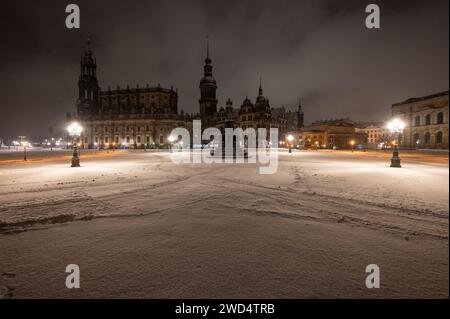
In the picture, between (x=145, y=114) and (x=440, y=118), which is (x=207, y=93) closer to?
(x=145, y=114)

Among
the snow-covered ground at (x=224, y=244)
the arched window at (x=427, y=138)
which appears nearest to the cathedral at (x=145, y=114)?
the arched window at (x=427, y=138)

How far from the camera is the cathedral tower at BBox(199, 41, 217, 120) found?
96.2 meters

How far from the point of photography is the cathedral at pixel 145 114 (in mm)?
87750

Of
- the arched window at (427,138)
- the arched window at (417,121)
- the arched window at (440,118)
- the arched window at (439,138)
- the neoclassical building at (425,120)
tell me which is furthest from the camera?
the arched window at (417,121)

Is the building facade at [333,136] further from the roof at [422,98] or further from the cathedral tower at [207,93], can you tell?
the cathedral tower at [207,93]

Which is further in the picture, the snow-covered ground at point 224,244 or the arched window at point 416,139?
the arched window at point 416,139

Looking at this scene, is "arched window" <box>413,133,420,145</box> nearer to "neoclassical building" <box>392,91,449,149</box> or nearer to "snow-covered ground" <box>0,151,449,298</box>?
"neoclassical building" <box>392,91,449,149</box>

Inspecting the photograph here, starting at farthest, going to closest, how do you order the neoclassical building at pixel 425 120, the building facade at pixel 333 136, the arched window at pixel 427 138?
1. the building facade at pixel 333 136
2. the arched window at pixel 427 138
3. the neoclassical building at pixel 425 120

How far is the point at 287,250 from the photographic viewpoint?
388 cm

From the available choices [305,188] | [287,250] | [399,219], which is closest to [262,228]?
[287,250]

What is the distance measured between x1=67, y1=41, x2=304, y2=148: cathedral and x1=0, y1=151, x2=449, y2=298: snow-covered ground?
7745 centimetres

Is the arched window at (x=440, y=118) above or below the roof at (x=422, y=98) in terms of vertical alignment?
below

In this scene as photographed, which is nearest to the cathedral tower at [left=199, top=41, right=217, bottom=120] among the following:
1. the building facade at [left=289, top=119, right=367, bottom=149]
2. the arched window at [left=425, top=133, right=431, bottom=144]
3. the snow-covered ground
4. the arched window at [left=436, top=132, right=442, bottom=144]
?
the building facade at [left=289, top=119, right=367, bottom=149]
